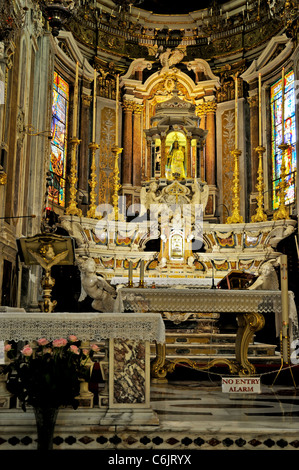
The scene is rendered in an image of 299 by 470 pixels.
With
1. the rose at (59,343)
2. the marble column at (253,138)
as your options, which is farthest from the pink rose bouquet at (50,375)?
the marble column at (253,138)

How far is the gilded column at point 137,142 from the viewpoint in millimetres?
13680

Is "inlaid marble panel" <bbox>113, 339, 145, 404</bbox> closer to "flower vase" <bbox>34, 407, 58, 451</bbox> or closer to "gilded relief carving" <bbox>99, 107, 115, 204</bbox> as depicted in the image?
"flower vase" <bbox>34, 407, 58, 451</bbox>

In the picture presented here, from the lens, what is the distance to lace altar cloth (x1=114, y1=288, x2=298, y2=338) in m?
6.18

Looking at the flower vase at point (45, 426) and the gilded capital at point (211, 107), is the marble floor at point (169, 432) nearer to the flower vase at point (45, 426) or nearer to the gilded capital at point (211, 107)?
the flower vase at point (45, 426)

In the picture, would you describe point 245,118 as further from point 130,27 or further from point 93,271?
point 93,271

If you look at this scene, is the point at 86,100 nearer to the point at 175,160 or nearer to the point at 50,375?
the point at 175,160

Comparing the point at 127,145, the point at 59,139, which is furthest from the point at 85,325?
the point at 127,145

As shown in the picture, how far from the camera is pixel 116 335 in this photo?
4.18 m

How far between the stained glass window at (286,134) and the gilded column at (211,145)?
4.73ft

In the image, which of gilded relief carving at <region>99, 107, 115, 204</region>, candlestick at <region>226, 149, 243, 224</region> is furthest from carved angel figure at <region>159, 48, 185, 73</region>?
candlestick at <region>226, 149, 243, 224</region>

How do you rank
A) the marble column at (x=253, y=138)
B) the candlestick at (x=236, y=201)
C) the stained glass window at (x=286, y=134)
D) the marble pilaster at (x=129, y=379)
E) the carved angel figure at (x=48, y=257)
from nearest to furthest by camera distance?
the marble pilaster at (x=129, y=379) → the carved angel figure at (x=48, y=257) → the candlestick at (x=236, y=201) → the stained glass window at (x=286, y=134) → the marble column at (x=253, y=138)

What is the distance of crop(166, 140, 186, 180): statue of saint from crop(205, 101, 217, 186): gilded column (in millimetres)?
2013

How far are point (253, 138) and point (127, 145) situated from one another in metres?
3.10
